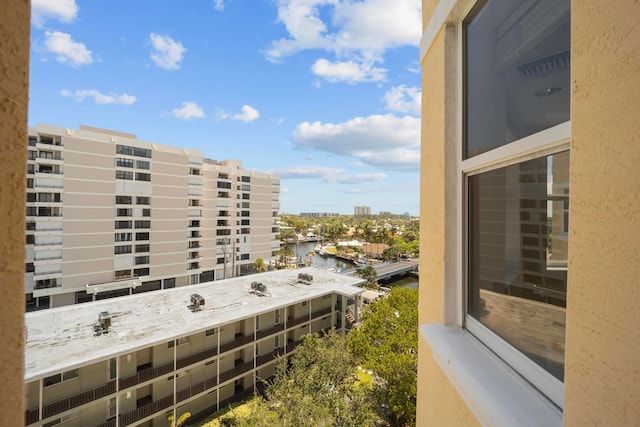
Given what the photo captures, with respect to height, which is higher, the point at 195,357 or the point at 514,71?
the point at 514,71

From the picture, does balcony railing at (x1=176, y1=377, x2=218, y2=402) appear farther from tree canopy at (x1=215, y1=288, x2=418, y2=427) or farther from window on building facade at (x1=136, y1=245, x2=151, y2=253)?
window on building facade at (x1=136, y1=245, x2=151, y2=253)

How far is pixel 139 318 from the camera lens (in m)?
12.0

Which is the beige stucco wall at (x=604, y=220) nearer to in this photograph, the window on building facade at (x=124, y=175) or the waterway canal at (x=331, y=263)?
the waterway canal at (x=331, y=263)

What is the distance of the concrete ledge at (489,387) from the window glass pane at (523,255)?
10 cm

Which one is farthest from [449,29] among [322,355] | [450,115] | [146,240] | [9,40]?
[146,240]

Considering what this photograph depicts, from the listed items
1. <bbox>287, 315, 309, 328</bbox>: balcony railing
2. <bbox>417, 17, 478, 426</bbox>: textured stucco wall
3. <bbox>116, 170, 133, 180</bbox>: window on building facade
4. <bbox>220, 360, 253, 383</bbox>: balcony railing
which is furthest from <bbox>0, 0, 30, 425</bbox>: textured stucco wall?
<bbox>116, 170, 133, 180</bbox>: window on building facade

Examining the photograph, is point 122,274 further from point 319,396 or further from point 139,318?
point 319,396

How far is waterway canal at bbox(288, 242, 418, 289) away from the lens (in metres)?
38.8

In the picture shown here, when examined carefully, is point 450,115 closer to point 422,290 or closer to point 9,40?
point 422,290

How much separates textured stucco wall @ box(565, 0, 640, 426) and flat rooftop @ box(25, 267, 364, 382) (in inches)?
450

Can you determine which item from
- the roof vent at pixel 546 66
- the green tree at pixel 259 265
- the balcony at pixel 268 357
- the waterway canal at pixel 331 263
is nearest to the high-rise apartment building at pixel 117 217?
the green tree at pixel 259 265

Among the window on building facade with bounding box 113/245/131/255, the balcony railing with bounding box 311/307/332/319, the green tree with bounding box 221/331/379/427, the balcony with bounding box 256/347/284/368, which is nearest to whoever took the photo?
the green tree with bounding box 221/331/379/427

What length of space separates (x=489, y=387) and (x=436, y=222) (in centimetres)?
88

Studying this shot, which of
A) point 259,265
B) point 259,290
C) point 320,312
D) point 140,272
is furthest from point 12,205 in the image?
point 259,265
